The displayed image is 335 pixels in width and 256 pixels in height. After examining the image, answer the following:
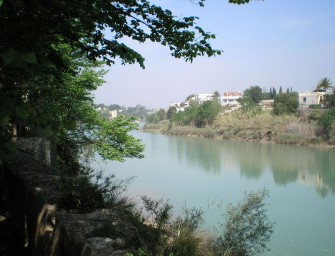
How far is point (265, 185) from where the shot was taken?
18.7 metres

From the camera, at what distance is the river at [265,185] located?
436 inches

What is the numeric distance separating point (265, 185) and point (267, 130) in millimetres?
29509

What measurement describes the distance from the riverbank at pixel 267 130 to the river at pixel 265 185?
640 cm

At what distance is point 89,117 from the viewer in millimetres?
12352

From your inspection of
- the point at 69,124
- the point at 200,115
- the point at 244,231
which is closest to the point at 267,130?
the point at 200,115

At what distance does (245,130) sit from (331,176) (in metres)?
28.6

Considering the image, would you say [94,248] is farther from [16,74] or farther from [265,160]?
[265,160]

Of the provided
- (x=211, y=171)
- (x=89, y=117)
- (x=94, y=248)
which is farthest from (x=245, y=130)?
(x=94, y=248)

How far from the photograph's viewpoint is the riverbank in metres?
39.3

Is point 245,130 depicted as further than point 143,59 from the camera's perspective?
Yes

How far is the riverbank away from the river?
252 inches

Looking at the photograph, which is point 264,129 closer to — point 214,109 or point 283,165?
point 214,109

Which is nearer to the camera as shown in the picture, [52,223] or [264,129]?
[52,223]

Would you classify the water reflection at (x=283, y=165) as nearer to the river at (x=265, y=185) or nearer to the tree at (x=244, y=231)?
the river at (x=265, y=185)
